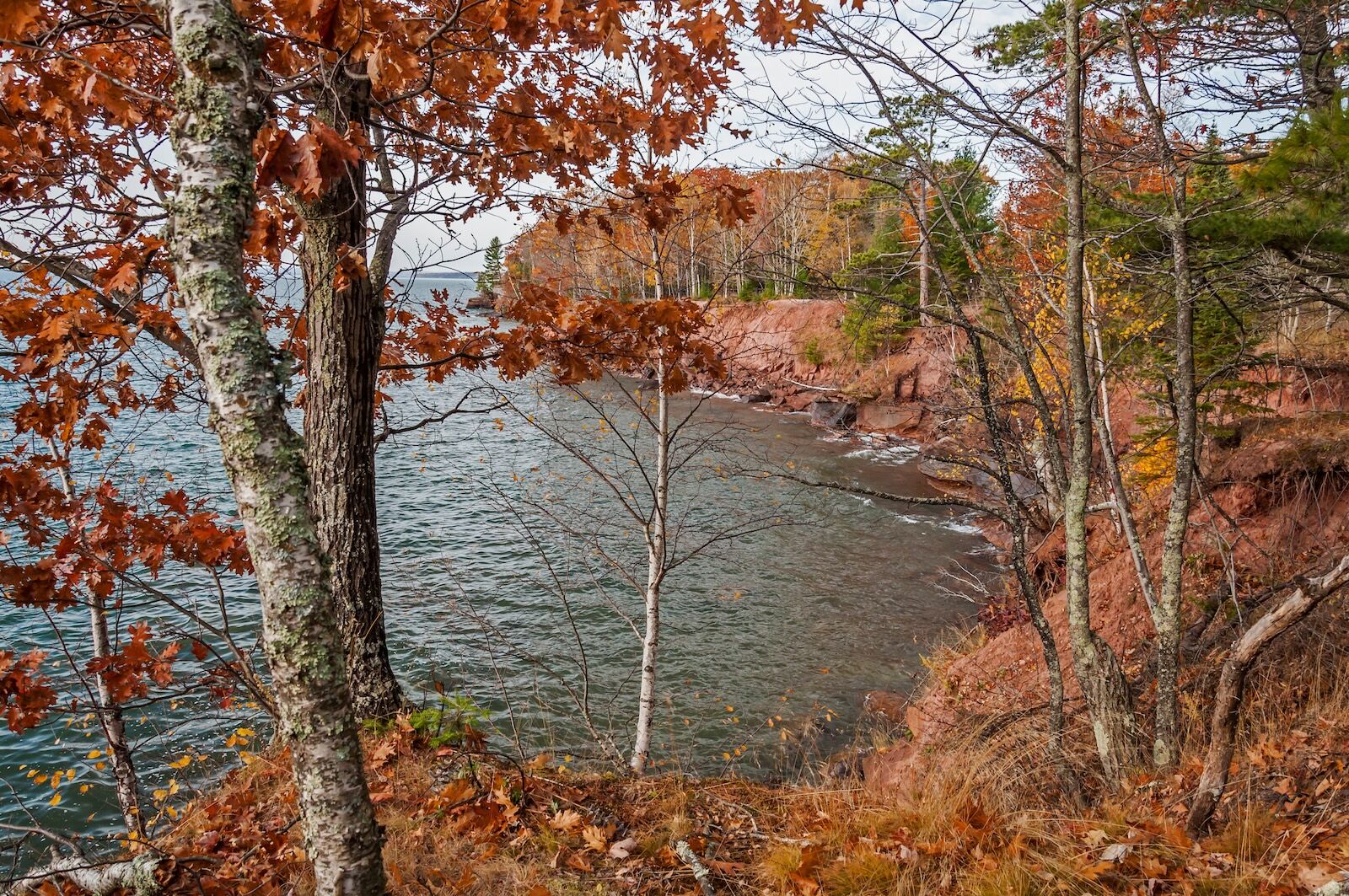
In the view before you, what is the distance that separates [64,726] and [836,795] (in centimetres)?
1056

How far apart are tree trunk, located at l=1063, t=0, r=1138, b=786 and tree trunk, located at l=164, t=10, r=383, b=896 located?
4.43m

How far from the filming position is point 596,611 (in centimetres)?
1345

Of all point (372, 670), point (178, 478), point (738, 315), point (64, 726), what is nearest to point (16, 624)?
point (64, 726)

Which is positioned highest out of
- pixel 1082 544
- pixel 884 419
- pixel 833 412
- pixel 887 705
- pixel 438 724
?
pixel 1082 544

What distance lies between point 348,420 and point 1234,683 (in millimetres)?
5424

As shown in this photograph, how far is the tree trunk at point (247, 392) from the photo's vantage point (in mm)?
2234

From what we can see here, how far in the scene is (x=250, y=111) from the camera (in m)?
2.33

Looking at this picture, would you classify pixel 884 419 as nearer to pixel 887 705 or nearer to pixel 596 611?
pixel 596 611

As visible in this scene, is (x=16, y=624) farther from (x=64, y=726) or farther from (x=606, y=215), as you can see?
(x=606, y=215)

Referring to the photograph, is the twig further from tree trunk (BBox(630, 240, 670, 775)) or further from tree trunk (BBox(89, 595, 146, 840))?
tree trunk (BBox(89, 595, 146, 840))

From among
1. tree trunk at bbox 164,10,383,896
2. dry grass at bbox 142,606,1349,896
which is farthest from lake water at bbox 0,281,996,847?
tree trunk at bbox 164,10,383,896

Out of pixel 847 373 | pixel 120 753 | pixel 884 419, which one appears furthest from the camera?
pixel 884 419

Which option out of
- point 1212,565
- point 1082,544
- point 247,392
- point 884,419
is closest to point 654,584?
point 1082,544

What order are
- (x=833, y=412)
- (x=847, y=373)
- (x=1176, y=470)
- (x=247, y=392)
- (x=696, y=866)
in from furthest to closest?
1. (x=833, y=412)
2. (x=847, y=373)
3. (x=1176, y=470)
4. (x=696, y=866)
5. (x=247, y=392)
